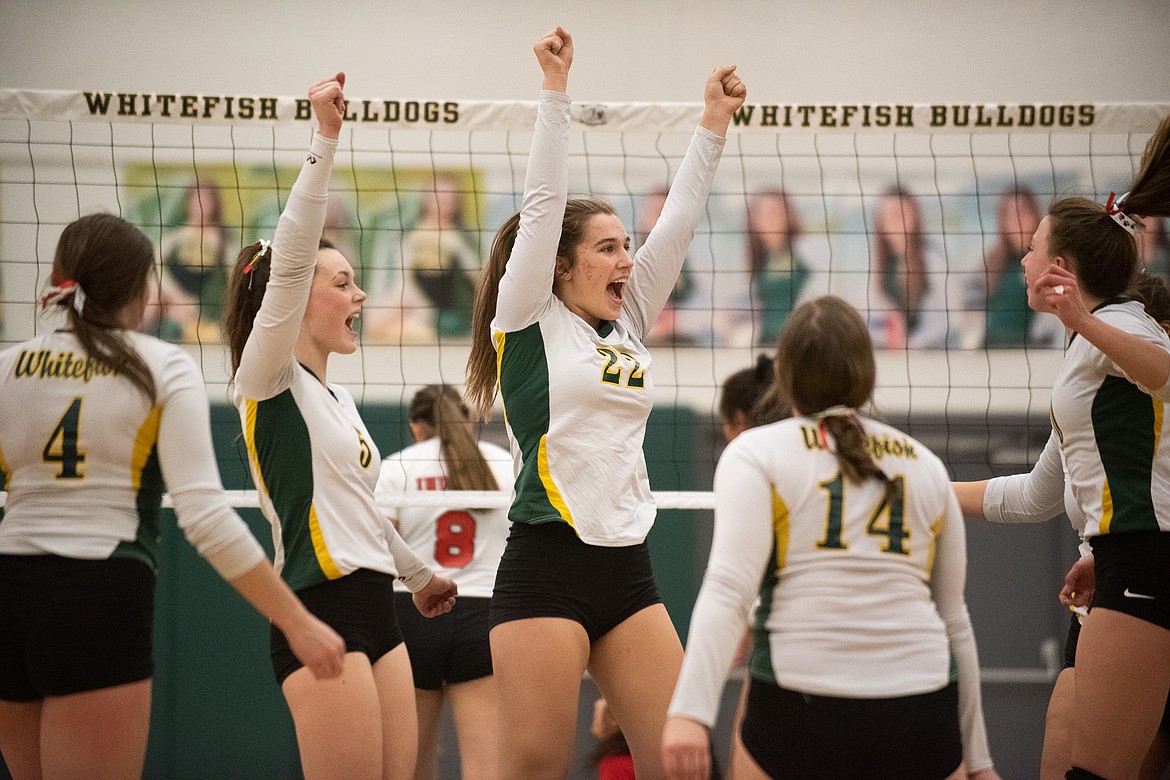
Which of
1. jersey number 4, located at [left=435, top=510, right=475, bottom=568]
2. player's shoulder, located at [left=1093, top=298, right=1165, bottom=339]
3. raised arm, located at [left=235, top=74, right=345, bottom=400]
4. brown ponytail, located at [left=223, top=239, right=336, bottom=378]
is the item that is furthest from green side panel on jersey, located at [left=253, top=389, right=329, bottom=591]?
player's shoulder, located at [left=1093, top=298, right=1165, bottom=339]

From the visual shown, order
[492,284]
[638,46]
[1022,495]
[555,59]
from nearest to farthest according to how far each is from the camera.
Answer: [555,59]
[492,284]
[1022,495]
[638,46]

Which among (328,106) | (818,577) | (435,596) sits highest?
(328,106)

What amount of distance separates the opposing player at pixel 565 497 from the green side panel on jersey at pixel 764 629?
58cm

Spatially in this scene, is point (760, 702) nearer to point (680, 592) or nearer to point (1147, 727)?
point (1147, 727)

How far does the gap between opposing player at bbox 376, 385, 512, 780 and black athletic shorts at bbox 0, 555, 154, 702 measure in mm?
1670

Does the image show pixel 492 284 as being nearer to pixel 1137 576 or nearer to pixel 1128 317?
pixel 1128 317

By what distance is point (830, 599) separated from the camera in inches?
81.8

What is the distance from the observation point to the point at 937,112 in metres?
4.46

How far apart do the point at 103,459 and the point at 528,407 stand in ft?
3.15

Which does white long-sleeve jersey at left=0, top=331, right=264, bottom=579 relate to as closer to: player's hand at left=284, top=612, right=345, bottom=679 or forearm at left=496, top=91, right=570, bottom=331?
player's hand at left=284, top=612, right=345, bottom=679

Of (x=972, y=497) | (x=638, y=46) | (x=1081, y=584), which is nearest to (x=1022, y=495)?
(x=972, y=497)

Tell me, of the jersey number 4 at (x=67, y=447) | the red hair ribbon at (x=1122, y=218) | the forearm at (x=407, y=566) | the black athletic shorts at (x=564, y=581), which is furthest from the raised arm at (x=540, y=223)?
the red hair ribbon at (x=1122, y=218)

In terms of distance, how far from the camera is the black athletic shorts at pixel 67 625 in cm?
224

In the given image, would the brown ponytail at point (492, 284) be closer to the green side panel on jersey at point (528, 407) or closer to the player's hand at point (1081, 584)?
the green side panel on jersey at point (528, 407)
